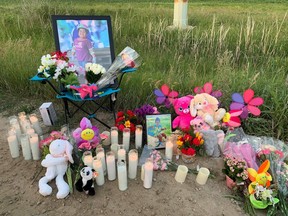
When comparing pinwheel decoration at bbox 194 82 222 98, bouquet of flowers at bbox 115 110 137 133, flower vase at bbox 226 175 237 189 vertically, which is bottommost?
flower vase at bbox 226 175 237 189

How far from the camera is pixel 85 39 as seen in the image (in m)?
3.23

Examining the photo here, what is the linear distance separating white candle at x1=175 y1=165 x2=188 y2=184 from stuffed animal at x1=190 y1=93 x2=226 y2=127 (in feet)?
2.25

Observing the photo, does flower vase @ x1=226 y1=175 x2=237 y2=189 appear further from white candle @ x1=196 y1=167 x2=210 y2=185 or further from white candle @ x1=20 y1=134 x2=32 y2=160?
white candle @ x1=20 y1=134 x2=32 y2=160

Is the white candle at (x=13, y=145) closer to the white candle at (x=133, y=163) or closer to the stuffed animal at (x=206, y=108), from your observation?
the white candle at (x=133, y=163)

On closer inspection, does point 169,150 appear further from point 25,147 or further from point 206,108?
point 25,147

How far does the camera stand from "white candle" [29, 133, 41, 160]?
2613 mm

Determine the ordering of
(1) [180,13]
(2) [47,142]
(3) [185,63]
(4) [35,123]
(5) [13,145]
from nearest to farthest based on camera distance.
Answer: (2) [47,142], (5) [13,145], (4) [35,123], (3) [185,63], (1) [180,13]

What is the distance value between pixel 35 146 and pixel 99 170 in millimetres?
785

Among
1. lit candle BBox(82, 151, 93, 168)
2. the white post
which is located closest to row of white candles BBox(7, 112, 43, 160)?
lit candle BBox(82, 151, 93, 168)

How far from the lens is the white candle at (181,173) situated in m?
2.39

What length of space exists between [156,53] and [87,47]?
183cm

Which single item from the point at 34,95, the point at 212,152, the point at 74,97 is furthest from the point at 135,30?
the point at 212,152

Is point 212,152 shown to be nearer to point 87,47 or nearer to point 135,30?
point 87,47

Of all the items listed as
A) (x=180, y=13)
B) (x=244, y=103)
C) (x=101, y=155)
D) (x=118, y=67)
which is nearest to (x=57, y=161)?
(x=101, y=155)
